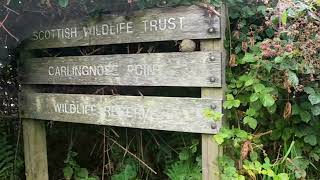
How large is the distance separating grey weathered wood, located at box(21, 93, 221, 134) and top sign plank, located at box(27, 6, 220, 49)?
1.19 feet


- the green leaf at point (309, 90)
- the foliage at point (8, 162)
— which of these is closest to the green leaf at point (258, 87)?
the green leaf at point (309, 90)

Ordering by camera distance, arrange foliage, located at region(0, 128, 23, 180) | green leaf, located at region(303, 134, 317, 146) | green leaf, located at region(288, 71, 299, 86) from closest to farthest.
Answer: green leaf, located at region(288, 71, 299, 86)
green leaf, located at region(303, 134, 317, 146)
foliage, located at region(0, 128, 23, 180)

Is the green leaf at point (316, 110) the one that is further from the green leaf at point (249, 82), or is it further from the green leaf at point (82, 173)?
the green leaf at point (82, 173)

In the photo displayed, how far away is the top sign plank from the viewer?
7.66 ft

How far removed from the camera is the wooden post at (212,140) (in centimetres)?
230

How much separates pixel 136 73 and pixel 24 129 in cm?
122

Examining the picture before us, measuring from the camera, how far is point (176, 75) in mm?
2424

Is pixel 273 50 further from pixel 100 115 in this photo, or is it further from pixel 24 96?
pixel 24 96

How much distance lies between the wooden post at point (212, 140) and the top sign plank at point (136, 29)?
0.15 feet

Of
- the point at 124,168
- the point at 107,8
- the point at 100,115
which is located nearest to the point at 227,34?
the point at 107,8

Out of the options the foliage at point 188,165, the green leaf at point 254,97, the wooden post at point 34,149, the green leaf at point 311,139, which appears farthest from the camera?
the wooden post at point 34,149

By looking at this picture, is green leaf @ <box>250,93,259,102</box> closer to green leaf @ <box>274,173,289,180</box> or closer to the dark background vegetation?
the dark background vegetation

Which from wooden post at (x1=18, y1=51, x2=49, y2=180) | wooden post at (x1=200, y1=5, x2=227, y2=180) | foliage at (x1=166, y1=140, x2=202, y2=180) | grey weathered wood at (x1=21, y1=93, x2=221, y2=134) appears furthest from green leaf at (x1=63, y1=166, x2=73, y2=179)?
wooden post at (x1=200, y1=5, x2=227, y2=180)

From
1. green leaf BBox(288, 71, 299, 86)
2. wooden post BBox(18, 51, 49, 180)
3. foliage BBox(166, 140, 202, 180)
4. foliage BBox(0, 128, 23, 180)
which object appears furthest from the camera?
foliage BBox(0, 128, 23, 180)
